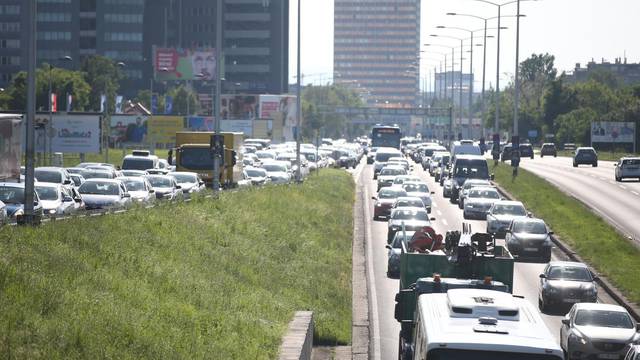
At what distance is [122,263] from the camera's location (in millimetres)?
20281

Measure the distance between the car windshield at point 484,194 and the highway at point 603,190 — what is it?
4693 millimetres

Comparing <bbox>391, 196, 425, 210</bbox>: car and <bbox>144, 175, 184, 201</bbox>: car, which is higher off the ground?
<bbox>144, 175, 184, 201</bbox>: car

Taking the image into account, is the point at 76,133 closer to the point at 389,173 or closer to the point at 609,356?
the point at 389,173

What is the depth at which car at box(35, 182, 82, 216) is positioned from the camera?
1326 inches

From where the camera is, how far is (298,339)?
1991 centimetres

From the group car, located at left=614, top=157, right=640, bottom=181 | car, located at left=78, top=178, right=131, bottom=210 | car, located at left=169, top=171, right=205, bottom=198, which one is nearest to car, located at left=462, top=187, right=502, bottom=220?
car, located at left=169, top=171, right=205, bottom=198

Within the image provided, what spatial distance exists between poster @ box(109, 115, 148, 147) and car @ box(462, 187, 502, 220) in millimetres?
45517

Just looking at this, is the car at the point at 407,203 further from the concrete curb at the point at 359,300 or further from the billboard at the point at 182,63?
the billboard at the point at 182,63

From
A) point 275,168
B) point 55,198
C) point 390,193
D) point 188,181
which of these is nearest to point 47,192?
point 55,198

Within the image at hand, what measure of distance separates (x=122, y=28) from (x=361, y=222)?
133 m

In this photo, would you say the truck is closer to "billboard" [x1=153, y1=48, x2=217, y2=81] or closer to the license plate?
the license plate

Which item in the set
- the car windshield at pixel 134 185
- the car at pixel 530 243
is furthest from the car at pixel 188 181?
the car at pixel 530 243

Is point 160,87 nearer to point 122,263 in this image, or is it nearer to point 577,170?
point 577,170

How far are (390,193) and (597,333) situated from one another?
32.8 meters
